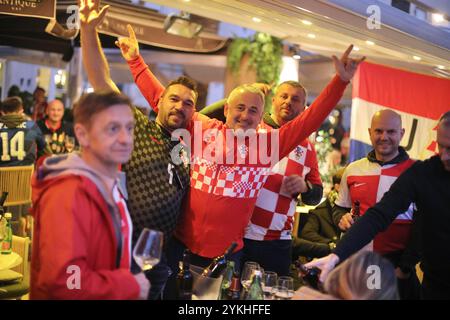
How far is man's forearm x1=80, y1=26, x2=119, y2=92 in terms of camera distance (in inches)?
102

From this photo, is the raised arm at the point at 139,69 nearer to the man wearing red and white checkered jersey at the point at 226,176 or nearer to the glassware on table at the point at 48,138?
the man wearing red and white checkered jersey at the point at 226,176

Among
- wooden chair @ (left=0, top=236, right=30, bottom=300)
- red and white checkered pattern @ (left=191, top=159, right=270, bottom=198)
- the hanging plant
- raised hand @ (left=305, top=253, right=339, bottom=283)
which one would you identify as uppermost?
the hanging plant

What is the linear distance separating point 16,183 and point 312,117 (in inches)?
142

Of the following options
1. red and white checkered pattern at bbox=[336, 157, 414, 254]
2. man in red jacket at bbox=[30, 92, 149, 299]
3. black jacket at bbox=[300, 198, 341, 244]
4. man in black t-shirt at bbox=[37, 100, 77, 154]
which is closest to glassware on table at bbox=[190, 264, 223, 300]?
man in red jacket at bbox=[30, 92, 149, 299]

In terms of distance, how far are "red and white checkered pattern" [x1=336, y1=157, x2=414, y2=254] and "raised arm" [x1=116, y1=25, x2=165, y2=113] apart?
1234 mm

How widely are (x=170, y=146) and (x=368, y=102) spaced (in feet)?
11.9

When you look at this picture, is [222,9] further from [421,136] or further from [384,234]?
[421,136]

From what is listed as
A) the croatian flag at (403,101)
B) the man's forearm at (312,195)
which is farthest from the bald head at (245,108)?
the croatian flag at (403,101)

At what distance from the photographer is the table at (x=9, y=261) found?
3.32 m

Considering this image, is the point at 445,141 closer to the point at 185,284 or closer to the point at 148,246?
the point at 185,284

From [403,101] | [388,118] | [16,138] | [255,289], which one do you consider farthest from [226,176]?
[16,138]

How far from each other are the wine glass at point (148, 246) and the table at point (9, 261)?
165 cm

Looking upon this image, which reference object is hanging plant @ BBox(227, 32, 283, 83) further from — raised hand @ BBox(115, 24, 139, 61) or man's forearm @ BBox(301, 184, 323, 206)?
raised hand @ BBox(115, 24, 139, 61)
